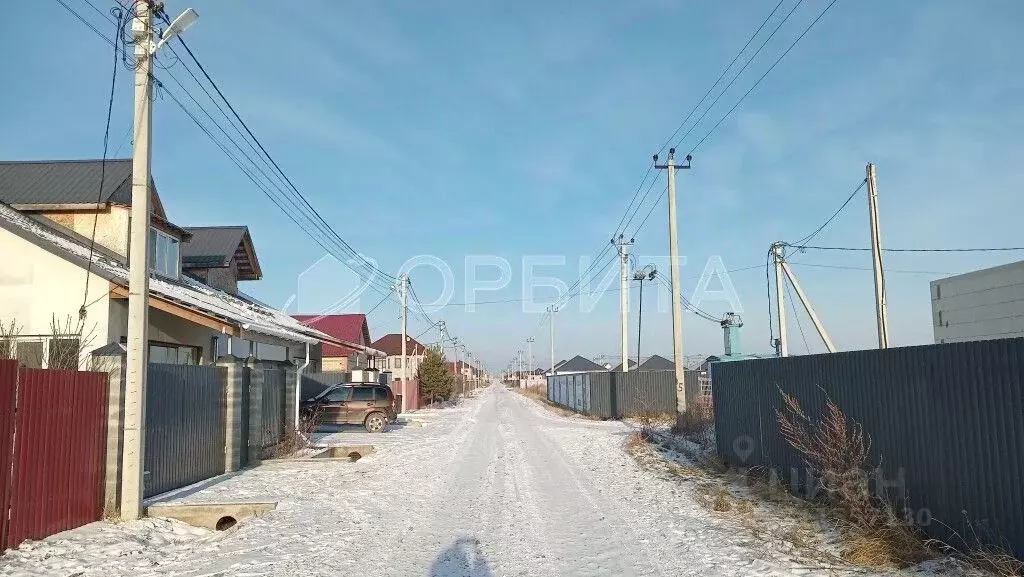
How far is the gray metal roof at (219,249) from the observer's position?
25891 millimetres

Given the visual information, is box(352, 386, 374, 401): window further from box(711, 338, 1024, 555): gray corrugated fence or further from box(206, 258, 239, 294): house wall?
box(711, 338, 1024, 555): gray corrugated fence

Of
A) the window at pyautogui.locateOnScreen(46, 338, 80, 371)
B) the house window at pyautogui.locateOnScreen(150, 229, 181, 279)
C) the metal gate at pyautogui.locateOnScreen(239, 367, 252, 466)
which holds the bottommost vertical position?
the metal gate at pyautogui.locateOnScreen(239, 367, 252, 466)

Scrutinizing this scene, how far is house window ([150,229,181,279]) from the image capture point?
19.1m

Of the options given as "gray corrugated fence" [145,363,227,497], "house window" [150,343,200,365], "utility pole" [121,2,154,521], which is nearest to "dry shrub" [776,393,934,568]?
"utility pole" [121,2,154,521]

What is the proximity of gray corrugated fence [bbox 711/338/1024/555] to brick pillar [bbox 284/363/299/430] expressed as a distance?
11593 millimetres

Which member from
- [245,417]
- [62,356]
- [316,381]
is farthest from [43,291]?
[316,381]

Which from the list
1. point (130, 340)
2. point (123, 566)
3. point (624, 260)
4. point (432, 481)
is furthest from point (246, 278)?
point (123, 566)

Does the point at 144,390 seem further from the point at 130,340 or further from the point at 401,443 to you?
the point at 401,443

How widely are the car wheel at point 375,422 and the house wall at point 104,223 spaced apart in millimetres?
9513

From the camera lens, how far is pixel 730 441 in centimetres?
1345

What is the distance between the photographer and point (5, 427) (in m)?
6.91

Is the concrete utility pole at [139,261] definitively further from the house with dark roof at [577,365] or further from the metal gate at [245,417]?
the house with dark roof at [577,365]

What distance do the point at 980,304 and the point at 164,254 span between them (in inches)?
841

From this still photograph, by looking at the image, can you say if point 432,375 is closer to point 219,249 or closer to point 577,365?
point 219,249
